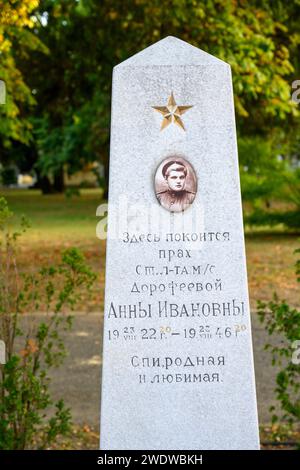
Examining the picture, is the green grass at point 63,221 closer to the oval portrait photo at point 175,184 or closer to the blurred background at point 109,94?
the blurred background at point 109,94

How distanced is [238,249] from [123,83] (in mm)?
1111

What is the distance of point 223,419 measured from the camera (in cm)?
482

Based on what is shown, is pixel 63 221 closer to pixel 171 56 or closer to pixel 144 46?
pixel 144 46

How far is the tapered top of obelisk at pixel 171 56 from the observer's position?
16.1ft

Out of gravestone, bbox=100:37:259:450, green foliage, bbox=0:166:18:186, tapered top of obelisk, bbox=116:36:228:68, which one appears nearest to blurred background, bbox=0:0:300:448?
gravestone, bbox=100:37:259:450

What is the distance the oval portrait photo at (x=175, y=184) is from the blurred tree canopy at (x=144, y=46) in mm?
5221

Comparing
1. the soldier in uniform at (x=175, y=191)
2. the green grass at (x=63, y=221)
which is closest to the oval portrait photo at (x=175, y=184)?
the soldier in uniform at (x=175, y=191)

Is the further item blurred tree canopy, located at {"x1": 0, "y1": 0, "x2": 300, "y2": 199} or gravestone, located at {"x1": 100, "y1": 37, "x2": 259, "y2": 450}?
blurred tree canopy, located at {"x1": 0, "y1": 0, "x2": 300, "y2": 199}

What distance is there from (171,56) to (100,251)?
12943mm

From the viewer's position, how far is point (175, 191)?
192 inches

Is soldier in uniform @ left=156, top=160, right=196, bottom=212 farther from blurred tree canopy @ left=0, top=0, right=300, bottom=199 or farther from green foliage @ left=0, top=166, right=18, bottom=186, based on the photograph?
green foliage @ left=0, top=166, right=18, bottom=186

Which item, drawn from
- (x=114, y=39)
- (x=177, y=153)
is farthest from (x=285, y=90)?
(x=177, y=153)

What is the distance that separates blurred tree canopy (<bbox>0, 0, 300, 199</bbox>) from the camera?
40.1 ft
